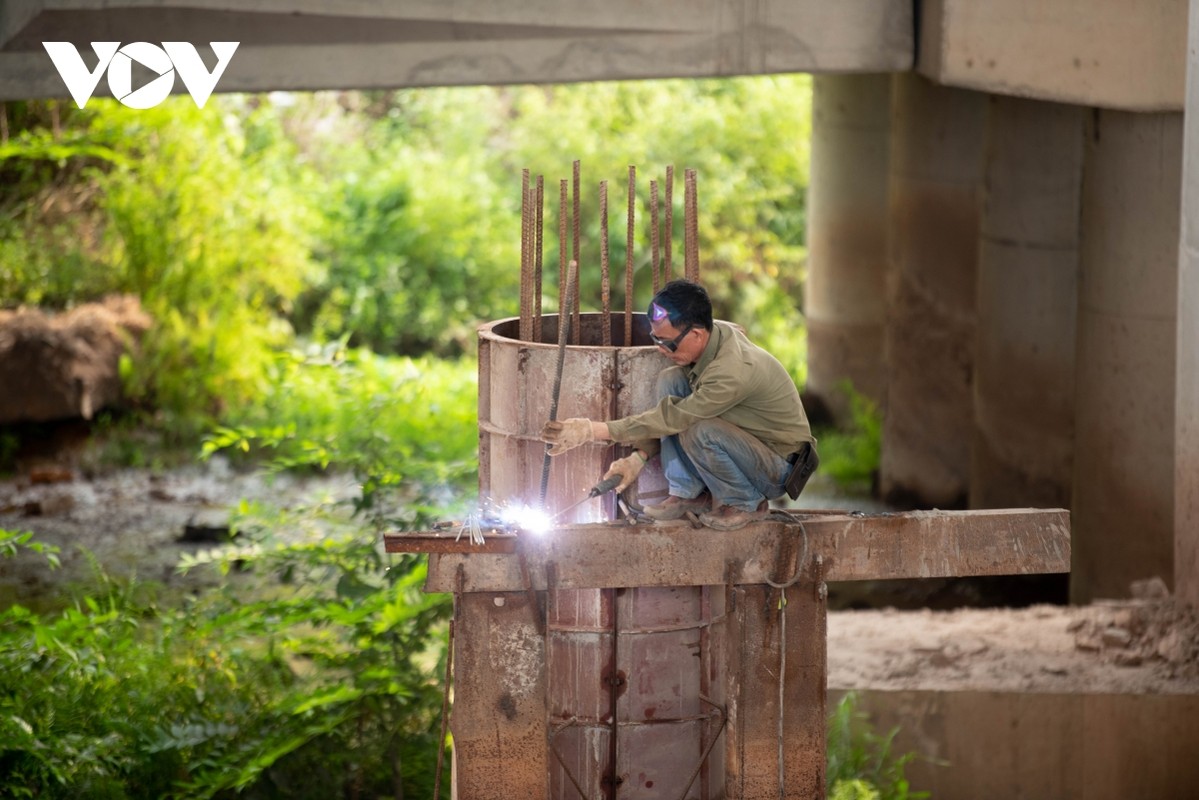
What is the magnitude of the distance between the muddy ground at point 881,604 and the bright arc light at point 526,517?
3.92 metres

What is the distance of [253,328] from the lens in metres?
17.9

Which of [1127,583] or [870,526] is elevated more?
[870,526]

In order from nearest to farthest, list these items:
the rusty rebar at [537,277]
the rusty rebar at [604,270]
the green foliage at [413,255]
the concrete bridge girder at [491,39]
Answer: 1. the rusty rebar at [604,270]
2. the rusty rebar at [537,277]
3. the concrete bridge girder at [491,39]
4. the green foliage at [413,255]

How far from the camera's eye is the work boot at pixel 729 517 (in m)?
6.27

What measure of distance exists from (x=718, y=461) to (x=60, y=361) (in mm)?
11732

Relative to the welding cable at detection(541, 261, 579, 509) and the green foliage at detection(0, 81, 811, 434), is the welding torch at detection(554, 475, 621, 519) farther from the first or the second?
the green foliage at detection(0, 81, 811, 434)

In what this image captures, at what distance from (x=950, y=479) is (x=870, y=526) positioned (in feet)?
31.1

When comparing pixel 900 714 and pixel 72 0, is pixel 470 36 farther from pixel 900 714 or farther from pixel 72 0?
pixel 900 714

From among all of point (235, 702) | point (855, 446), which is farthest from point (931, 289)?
point (235, 702)

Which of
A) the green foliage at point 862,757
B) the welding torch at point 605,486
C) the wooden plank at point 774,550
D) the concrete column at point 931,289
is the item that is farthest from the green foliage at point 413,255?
the wooden plank at point 774,550

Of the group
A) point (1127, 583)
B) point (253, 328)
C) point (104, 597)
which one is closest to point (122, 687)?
point (104, 597)

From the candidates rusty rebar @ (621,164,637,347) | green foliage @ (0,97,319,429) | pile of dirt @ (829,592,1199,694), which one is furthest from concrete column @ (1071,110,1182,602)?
green foliage @ (0,97,319,429)

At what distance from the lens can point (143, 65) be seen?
1019 centimetres

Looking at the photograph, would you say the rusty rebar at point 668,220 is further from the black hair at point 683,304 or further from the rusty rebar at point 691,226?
the black hair at point 683,304
